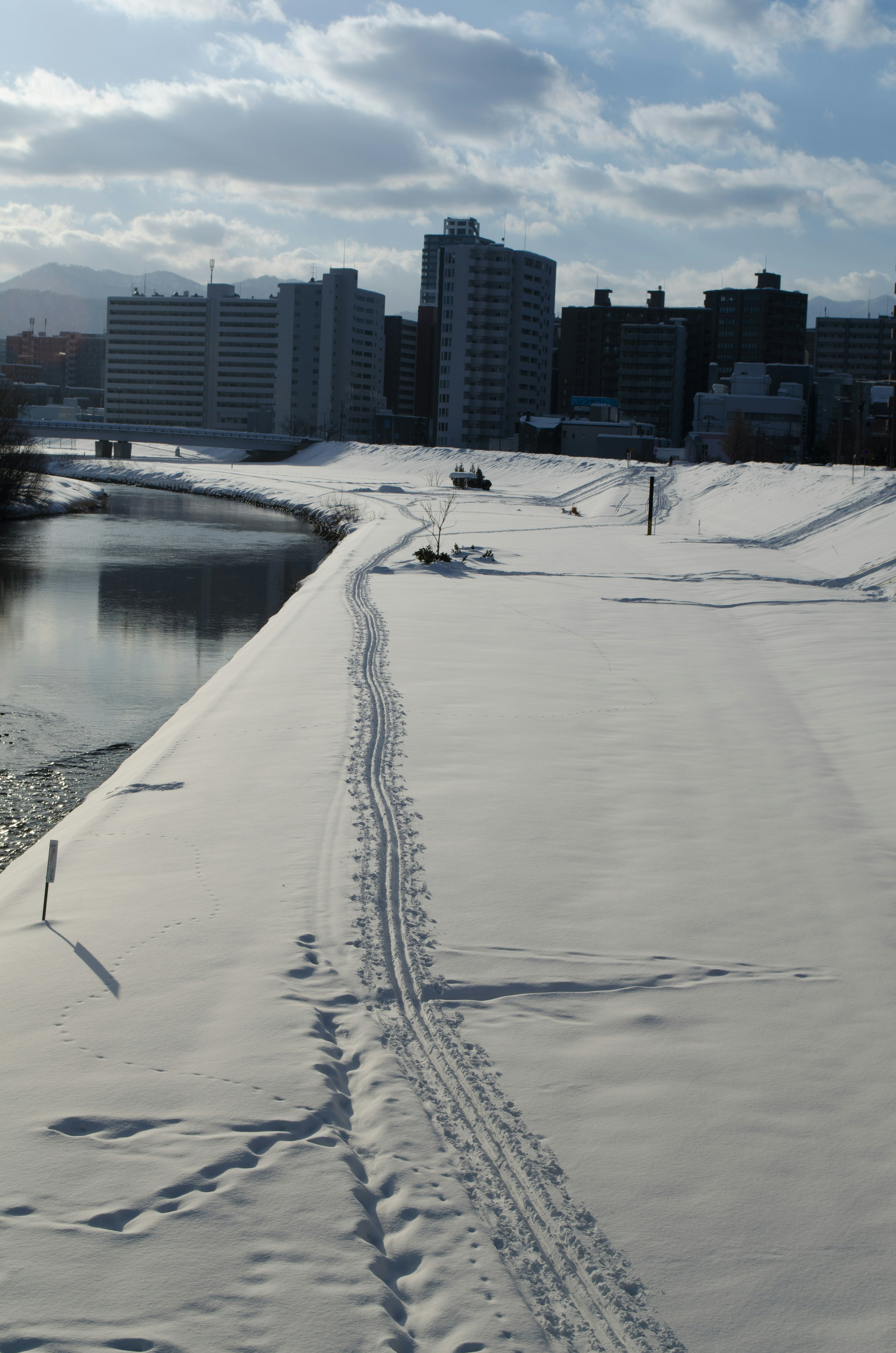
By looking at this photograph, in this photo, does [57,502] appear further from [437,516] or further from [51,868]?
[51,868]

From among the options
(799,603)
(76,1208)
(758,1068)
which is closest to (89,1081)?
(76,1208)

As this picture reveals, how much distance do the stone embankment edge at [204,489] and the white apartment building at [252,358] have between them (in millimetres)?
58140

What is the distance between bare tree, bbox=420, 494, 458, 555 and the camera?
105 ft

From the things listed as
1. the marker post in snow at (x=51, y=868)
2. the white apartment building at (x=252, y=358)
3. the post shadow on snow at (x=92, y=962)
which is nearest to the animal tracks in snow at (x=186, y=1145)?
the post shadow on snow at (x=92, y=962)

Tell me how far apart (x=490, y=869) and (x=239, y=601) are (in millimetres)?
19524

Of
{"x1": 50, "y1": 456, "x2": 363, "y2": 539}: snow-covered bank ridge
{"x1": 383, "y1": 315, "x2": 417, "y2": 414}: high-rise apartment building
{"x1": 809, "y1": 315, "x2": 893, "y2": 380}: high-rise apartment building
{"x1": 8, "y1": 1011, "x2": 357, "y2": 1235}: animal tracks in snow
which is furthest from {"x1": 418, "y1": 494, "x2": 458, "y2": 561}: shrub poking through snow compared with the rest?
{"x1": 809, "y1": 315, "x2": 893, "y2": 380}: high-rise apartment building

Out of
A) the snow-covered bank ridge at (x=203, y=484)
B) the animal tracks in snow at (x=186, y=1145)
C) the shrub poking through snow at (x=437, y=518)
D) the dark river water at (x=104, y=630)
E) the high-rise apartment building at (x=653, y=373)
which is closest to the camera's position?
the animal tracks in snow at (x=186, y=1145)

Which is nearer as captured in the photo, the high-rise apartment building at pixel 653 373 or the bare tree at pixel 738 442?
the bare tree at pixel 738 442

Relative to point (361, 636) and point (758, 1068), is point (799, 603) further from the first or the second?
point (758, 1068)

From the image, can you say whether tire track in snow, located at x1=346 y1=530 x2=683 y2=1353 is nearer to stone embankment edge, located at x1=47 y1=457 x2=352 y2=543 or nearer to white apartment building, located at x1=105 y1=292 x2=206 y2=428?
stone embankment edge, located at x1=47 y1=457 x2=352 y2=543

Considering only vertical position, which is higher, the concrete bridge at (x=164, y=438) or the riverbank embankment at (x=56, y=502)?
the concrete bridge at (x=164, y=438)

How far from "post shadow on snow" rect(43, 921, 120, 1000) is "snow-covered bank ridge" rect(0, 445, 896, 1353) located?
3 cm

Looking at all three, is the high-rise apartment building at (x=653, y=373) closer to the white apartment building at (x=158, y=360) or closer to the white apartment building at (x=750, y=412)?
the white apartment building at (x=750, y=412)

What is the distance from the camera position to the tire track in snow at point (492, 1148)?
3.77m
